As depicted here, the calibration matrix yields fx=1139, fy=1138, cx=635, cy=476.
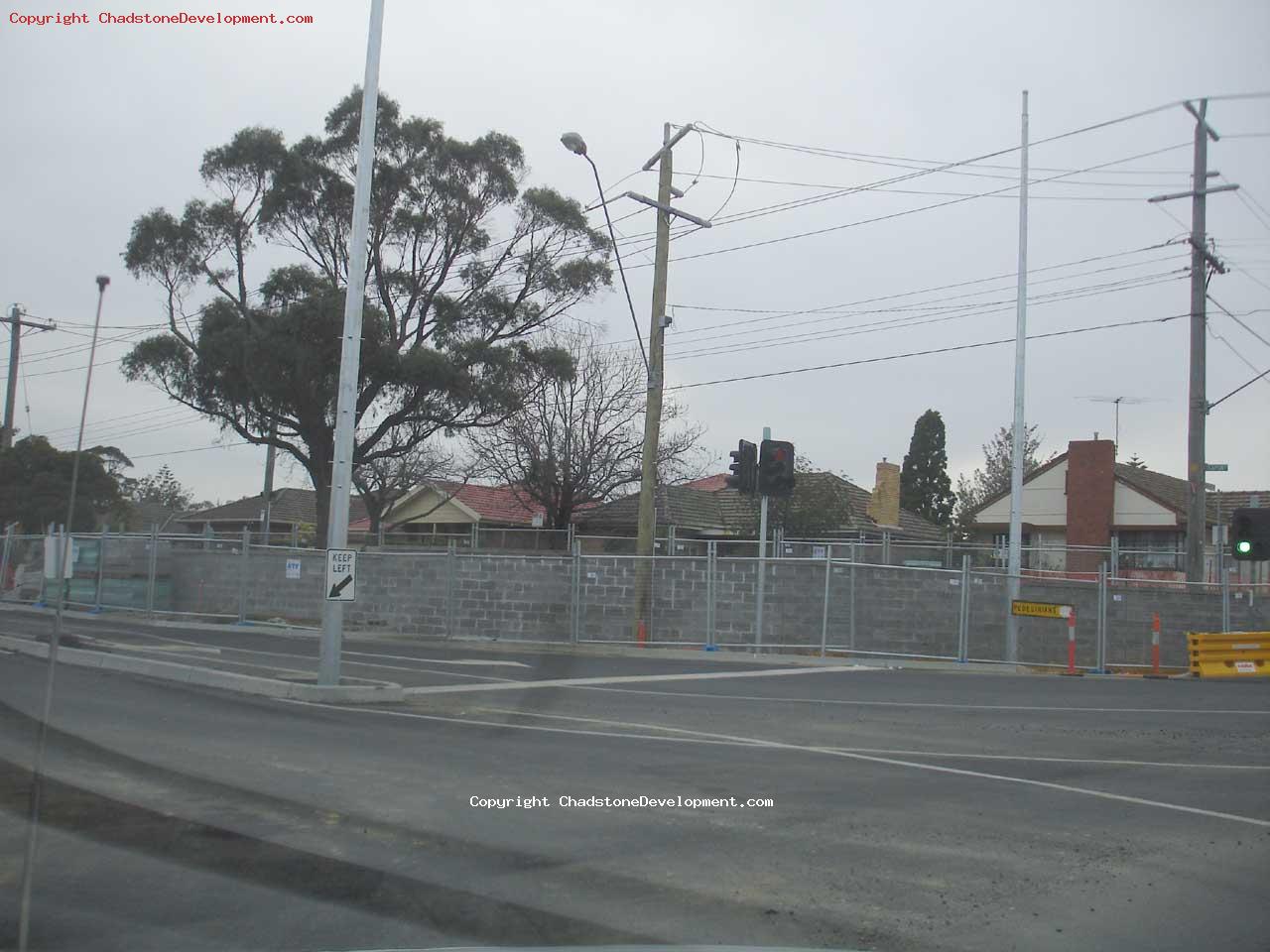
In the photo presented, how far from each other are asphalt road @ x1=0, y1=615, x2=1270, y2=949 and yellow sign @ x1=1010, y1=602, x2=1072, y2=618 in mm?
8467

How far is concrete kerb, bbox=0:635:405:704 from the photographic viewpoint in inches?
515

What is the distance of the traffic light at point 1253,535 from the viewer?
19875 mm

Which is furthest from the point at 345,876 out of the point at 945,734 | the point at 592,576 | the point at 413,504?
the point at 413,504

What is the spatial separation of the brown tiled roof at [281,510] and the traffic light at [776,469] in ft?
149

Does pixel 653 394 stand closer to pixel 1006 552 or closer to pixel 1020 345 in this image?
pixel 1020 345

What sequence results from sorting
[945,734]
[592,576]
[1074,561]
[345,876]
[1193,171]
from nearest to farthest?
[345,876] < [945,734] < [592,576] < [1193,171] < [1074,561]

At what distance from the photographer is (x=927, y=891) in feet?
19.5

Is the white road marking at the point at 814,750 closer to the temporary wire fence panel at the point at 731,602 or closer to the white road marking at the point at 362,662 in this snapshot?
the white road marking at the point at 362,662

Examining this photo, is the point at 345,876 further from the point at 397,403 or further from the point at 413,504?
the point at 413,504

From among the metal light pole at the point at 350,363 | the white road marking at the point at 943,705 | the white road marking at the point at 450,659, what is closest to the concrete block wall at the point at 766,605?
the white road marking at the point at 450,659

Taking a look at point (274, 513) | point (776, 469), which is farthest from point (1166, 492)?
point (274, 513)

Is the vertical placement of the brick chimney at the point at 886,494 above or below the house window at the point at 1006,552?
above

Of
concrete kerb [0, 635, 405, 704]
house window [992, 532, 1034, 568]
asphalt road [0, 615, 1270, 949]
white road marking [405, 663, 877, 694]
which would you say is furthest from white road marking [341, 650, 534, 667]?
house window [992, 532, 1034, 568]

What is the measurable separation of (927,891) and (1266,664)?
60.1 ft
